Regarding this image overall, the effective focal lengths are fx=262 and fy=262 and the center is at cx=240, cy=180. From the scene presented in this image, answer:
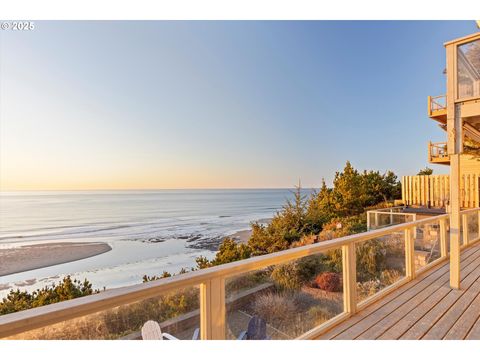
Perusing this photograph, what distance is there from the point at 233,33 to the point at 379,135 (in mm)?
10205

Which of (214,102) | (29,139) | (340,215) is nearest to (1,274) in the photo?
(29,139)

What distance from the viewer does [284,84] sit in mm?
12695

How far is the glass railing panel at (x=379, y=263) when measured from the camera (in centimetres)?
279

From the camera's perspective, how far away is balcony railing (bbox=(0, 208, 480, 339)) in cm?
106

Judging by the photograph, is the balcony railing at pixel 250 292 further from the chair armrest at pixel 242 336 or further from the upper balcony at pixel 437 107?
the upper balcony at pixel 437 107

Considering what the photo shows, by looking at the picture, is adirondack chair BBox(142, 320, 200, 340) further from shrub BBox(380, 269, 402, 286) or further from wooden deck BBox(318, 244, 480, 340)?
shrub BBox(380, 269, 402, 286)

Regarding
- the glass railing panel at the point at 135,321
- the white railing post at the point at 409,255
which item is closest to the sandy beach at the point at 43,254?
the glass railing panel at the point at 135,321

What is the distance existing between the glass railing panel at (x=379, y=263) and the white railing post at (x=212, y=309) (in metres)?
1.72

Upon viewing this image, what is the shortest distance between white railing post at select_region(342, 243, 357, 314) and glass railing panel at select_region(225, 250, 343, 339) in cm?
4

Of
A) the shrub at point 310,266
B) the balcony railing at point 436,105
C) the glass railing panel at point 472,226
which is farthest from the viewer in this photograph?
the balcony railing at point 436,105

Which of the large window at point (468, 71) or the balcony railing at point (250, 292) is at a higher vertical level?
the large window at point (468, 71)

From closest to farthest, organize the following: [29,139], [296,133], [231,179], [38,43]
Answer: [38,43]
[29,139]
[296,133]
[231,179]

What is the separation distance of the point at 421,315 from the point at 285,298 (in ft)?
4.54
